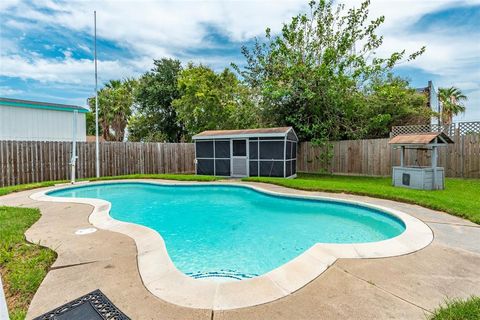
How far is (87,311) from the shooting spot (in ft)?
6.00

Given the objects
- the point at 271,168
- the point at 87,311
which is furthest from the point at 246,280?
the point at 271,168

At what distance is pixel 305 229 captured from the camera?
15.4ft

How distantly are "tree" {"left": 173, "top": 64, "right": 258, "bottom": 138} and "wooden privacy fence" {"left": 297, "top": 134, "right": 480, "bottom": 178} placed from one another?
5.52 metres

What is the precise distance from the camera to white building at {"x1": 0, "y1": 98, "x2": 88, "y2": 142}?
10.3m

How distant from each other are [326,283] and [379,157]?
10071 mm

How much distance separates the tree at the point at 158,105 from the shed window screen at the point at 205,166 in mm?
8667

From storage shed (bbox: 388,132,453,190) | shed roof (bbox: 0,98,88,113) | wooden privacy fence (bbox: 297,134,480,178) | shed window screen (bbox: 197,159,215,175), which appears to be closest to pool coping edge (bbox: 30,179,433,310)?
storage shed (bbox: 388,132,453,190)

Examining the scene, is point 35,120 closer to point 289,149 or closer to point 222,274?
point 289,149

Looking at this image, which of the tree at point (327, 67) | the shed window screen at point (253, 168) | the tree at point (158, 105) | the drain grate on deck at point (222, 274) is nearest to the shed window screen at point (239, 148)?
the shed window screen at point (253, 168)

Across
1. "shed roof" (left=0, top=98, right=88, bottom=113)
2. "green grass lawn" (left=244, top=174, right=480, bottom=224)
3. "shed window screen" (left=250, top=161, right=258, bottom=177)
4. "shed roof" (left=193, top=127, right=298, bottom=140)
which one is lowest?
"green grass lawn" (left=244, top=174, right=480, bottom=224)

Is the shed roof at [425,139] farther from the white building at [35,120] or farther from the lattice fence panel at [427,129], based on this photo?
the white building at [35,120]

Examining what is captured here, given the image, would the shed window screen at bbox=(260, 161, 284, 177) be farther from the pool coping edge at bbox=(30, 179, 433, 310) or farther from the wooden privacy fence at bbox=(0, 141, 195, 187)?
the pool coping edge at bbox=(30, 179, 433, 310)

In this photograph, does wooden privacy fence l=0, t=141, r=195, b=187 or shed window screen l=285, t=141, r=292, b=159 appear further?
shed window screen l=285, t=141, r=292, b=159

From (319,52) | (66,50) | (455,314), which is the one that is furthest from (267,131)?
(66,50)
